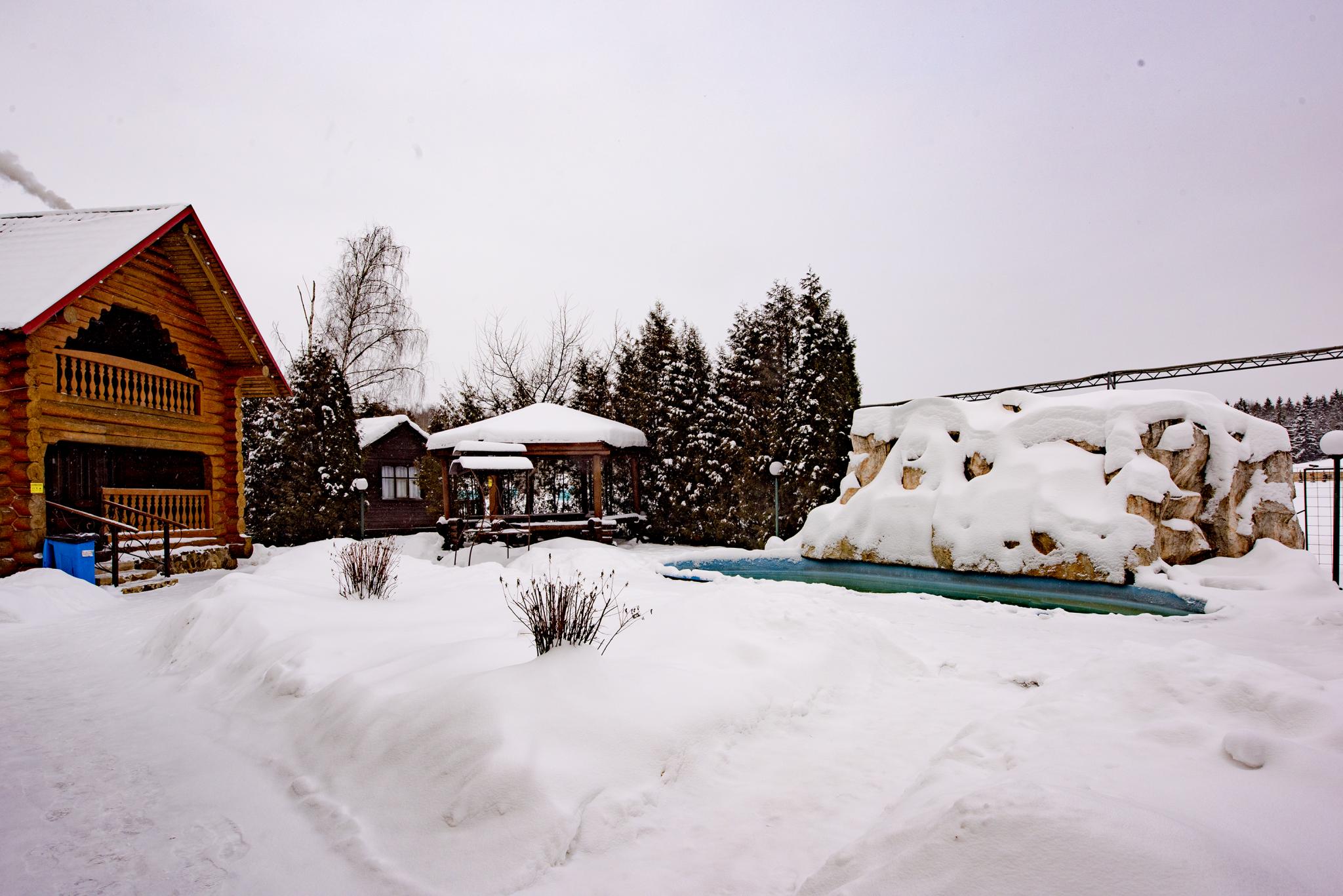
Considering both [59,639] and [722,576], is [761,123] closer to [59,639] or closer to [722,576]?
[722,576]

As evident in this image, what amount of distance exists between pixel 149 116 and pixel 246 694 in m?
11.2

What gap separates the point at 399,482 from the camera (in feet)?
72.4

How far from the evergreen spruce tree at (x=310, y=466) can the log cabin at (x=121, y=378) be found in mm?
1733

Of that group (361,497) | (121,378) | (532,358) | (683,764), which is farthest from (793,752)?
(532,358)

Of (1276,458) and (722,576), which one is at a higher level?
(1276,458)

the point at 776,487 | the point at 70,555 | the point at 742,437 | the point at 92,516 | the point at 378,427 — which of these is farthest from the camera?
the point at 378,427

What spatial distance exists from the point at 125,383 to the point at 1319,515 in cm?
2229

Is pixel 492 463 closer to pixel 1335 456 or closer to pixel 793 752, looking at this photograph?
pixel 793 752

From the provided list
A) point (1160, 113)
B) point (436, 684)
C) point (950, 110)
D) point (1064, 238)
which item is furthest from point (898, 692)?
point (1064, 238)

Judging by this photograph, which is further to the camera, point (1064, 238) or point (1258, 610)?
point (1064, 238)

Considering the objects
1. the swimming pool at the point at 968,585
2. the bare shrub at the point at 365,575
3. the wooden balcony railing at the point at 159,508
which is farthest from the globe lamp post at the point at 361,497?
the bare shrub at the point at 365,575

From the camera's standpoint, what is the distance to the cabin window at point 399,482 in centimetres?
2166

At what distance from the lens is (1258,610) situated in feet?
20.0

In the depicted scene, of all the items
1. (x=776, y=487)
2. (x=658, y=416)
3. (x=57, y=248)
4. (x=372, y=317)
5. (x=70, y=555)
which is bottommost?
(x=70, y=555)
